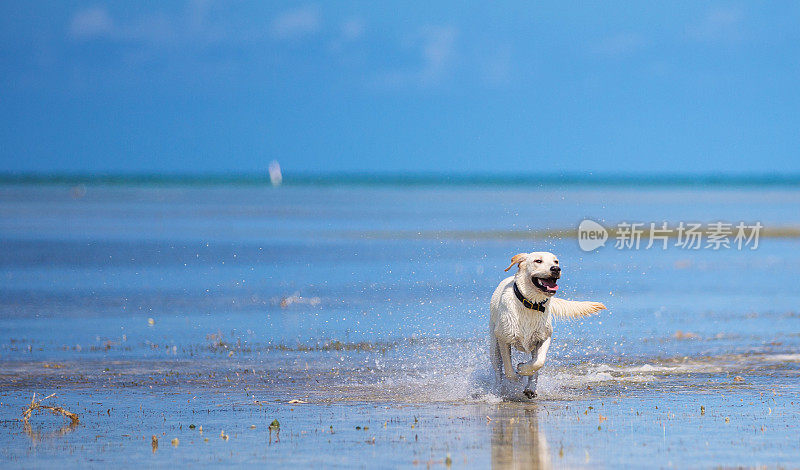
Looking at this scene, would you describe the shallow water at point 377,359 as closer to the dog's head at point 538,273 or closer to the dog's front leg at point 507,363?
the dog's front leg at point 507,363

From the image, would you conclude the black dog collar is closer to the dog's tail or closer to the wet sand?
the dog's tail

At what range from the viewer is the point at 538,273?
440 inches

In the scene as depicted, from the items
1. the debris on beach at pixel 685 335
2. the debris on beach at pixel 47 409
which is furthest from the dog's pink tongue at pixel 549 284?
the debris on beach at pixel 685 335

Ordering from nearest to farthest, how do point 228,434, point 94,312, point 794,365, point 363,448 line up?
point 363,448 < point 228,434 < point 794,365 < point 94,312

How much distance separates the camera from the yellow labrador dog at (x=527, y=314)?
11.2 m

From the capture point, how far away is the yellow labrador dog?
442 inches

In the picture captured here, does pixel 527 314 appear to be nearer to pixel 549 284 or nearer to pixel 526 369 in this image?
pixel 549 284

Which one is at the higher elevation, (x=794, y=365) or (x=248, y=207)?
(x=248, y=207)

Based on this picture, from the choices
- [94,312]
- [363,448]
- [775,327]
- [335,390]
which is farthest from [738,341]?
[94,312]

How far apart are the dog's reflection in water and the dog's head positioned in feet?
4.17

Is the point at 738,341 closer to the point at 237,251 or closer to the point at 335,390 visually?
the point at 335,390

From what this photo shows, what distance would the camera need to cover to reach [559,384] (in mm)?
12195

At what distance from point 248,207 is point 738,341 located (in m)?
49.3

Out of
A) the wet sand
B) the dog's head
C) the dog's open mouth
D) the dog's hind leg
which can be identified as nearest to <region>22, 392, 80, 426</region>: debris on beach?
the wet sand
